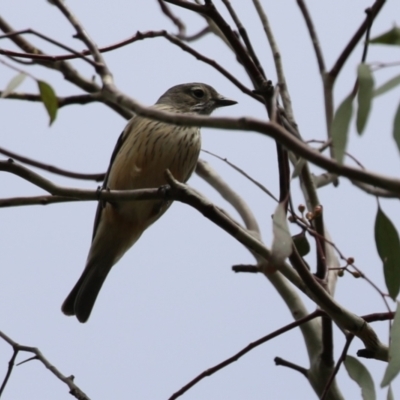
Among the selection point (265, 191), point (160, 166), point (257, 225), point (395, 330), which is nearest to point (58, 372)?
point (265, 191)

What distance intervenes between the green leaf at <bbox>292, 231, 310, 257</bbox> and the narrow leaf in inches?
35.8

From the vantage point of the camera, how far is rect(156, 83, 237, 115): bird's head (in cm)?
→ 513

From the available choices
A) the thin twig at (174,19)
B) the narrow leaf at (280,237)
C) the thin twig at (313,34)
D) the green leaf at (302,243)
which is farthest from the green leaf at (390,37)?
the thin twig at (174,19)

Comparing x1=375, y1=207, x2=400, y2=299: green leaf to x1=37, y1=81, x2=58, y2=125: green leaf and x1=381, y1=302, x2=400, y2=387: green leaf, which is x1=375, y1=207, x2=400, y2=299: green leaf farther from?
x1=37, y1=81, x2=58, y2=125: green leaf

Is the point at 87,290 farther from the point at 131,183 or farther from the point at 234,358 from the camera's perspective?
the point at 234,358

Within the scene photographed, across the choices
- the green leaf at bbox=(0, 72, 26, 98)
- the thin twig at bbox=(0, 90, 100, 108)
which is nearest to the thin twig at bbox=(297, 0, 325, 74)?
the thin twig at bbox=(0, 90, 100, 108)

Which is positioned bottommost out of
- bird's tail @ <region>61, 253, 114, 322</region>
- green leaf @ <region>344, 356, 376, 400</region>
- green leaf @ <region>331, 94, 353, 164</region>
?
green leaf @ <region>344, 356, 376, 400</region>

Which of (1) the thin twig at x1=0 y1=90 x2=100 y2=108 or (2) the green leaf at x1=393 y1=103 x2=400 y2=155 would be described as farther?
(1) the thin twig at x1=0 y1=90 x2=100 y2=108

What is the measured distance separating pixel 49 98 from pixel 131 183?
7.12 ft

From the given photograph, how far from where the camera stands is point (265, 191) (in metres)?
2.48

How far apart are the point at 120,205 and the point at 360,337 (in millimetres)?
2203

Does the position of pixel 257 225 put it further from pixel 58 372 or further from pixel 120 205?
pixel 58 372

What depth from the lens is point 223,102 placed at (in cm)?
512

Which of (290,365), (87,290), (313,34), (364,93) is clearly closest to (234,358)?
(290,365)
